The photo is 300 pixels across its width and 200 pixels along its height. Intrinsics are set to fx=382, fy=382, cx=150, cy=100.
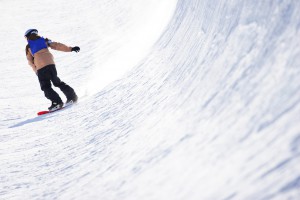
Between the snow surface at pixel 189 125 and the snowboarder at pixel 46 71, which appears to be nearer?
the snow surface at pixel 189 125

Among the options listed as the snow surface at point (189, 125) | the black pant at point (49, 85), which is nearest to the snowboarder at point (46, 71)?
the black pant at point (49, 85)

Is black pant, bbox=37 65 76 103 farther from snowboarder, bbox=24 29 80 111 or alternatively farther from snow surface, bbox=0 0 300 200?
snow surface, bbox=0 0 300 200

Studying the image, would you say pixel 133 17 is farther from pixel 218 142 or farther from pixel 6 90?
pixel 218 142

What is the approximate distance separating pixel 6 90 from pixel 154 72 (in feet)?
17.8

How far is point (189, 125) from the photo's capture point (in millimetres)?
2564

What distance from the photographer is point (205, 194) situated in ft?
6.02

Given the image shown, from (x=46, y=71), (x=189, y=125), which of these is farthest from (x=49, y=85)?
(x=189, y=125)

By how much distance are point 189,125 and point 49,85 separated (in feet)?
14.2

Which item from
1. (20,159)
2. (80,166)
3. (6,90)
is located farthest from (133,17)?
(80,166)

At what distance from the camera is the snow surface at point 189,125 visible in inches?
69.9

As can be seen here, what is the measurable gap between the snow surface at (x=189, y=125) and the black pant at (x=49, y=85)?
0.31 meters

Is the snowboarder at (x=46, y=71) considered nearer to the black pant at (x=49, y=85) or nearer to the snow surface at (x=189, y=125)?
the black pant at (x=49, y=85)

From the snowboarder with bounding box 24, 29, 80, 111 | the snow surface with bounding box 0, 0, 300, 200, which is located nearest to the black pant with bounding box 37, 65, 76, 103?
the snowboarder with bounding box 24, 29, 80, 111

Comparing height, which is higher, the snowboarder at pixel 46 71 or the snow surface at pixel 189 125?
the snowboarder at pixel 46 71
